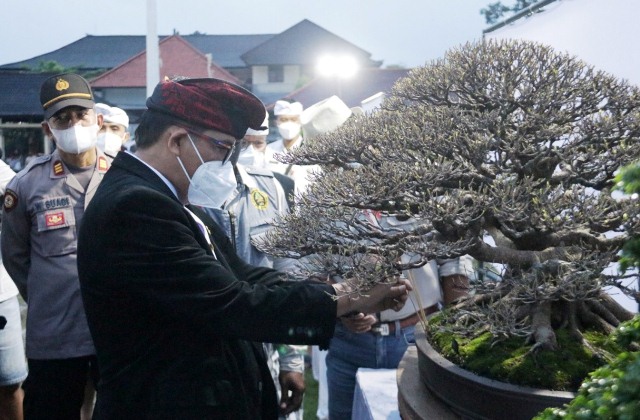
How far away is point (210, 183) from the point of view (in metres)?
2.15

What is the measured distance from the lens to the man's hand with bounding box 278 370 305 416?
10.1 feet

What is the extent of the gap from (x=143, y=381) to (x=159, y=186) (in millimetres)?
507

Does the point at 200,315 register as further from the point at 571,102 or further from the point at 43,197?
the point at 43,197

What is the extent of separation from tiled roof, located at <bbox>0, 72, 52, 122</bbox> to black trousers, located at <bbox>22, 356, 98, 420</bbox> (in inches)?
1095

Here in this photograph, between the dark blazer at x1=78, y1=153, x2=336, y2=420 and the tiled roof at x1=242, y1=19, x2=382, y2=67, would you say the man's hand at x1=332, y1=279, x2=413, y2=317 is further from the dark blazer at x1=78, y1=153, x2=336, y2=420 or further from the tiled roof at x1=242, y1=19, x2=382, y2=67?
the tiled roof at x1=242, y1=19, x2=382, y2=67

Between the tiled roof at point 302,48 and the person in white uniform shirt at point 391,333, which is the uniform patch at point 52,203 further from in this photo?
the tiled roof at point 302,48

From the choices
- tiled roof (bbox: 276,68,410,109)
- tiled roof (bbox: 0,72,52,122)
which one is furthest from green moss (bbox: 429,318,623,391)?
tiled roof (bbox: 0,72,52,122)

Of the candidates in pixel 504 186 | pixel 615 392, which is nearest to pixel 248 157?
pixel 504 186

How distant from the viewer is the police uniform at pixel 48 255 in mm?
3412

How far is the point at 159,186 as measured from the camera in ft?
6.62

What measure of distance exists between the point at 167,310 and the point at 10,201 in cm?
203

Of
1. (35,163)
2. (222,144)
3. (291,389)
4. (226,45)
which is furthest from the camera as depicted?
(226,45)

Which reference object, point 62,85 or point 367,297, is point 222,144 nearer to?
point 367,297

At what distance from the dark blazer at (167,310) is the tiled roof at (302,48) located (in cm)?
5195
